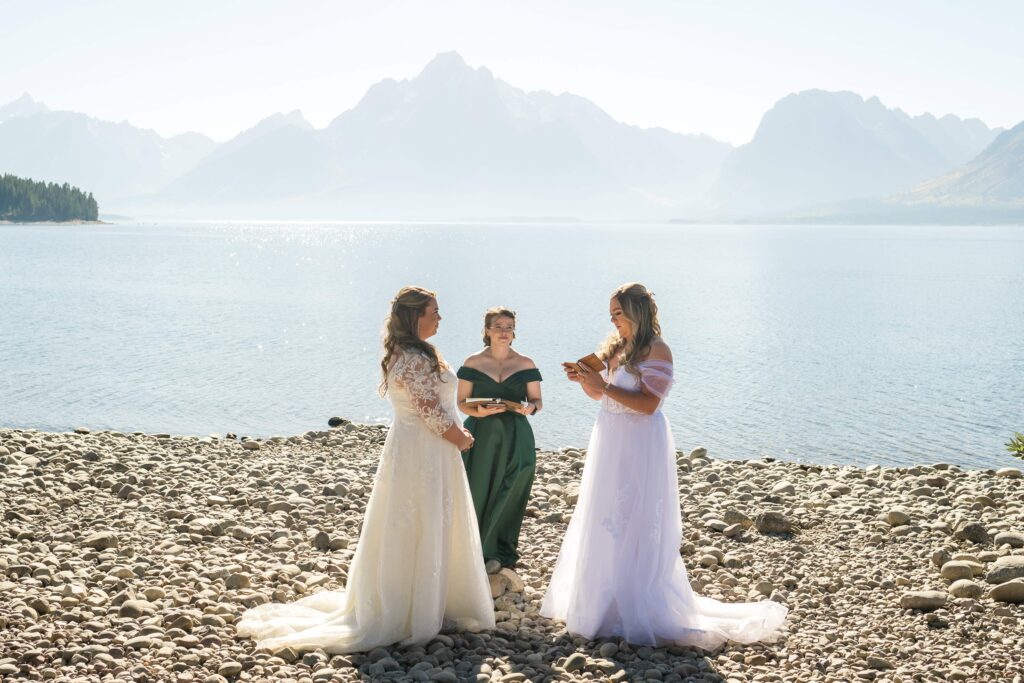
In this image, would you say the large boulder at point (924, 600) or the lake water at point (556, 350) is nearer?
the large boulder at point (924, 600)

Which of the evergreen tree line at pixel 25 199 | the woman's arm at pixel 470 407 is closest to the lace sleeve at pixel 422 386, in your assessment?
the woman's arm at pixel 470 407

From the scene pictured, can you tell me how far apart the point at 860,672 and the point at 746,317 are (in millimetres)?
59338

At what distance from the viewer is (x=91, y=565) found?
10.7 m

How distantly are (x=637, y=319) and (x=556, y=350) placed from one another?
39.5 meters

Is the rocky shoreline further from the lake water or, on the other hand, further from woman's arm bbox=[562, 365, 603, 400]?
the lake water

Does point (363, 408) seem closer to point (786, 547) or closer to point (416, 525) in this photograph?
point (786, 547)

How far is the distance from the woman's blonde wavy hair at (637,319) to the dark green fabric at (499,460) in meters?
1.65

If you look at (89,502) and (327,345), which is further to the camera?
(327,345)

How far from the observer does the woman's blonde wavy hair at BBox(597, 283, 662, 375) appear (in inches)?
341

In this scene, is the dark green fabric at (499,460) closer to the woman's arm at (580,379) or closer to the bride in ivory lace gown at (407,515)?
the woman's arm at (580,379)

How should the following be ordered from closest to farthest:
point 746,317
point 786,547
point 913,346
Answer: point 786,547, point 913,346, point 746,317

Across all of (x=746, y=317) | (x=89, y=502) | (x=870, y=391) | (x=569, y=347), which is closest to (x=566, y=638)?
(x=89, y=502)

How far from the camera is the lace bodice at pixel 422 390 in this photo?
27.0ft

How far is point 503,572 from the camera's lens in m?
10.5
